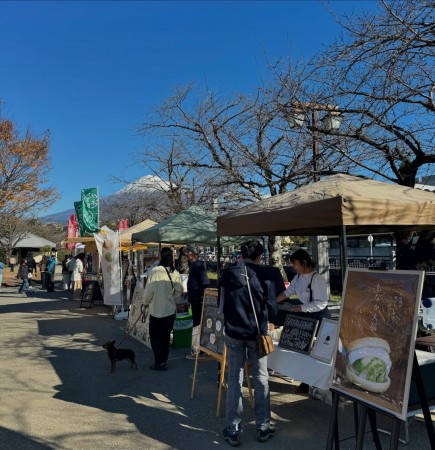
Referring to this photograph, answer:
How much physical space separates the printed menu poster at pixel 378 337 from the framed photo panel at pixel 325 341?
0.81 meters

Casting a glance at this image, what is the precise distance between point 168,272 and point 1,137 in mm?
16915

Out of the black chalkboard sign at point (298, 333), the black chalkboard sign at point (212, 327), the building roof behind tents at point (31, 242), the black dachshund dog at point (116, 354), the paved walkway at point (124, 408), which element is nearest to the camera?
the paved walkway at point (124, 408)

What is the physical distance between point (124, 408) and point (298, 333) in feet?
7.11

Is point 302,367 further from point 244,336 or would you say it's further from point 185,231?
point 185,231

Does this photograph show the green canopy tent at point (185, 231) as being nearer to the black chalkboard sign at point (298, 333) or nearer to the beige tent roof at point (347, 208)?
the beige tent roof at point (347, 208)

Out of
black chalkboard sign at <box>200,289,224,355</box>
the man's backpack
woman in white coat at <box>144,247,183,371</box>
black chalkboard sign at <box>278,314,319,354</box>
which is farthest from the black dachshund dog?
the man's backpack

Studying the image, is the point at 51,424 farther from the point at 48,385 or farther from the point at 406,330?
the point at 406,330

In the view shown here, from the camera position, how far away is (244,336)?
3.80 meters

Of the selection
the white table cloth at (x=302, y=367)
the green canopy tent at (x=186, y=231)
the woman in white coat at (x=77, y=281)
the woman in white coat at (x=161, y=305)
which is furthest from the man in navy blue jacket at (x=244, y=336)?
the woman in white coat at (x=77, y=281)

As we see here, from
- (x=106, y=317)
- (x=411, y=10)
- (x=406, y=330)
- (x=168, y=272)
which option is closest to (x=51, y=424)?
(x=168, y=272)

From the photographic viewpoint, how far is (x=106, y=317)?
11.7 m

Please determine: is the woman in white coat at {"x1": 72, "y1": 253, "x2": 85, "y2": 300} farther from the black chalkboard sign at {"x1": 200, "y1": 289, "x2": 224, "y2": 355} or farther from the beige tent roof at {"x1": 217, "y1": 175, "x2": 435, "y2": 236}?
the beige tent roof at {"x1": 217, "y1": 175, "x2": 435, "y2": 236}

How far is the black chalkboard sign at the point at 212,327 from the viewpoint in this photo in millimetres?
4785

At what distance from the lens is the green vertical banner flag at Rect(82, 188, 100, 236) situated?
13.3 m
